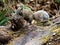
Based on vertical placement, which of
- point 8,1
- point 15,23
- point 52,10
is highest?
point 15,23

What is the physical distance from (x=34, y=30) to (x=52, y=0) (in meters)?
4.22

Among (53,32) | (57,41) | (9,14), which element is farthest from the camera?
(9,14)

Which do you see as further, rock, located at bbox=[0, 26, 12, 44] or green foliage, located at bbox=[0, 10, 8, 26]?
green foliage, located at bbox=[0, 10, 8, 26]

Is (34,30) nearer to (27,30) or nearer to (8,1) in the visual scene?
(27,30)

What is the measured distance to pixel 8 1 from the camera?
21.9 ft

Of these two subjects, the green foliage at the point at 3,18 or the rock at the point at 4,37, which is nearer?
the rock at the point at 4,37

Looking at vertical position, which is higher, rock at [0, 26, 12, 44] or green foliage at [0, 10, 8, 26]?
rock at [0, 26, 12, 44]

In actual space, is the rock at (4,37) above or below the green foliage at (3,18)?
above

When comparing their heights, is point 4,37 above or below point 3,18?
above

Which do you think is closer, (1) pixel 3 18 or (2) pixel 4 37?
(2) pixel 4 37

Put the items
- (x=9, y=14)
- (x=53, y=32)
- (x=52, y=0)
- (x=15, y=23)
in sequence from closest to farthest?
(x=53, y=32) < (x=15, y=23) < (x=9, y=14) < (x=52, y=0)

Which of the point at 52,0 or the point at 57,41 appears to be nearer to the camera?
the point at 57,41

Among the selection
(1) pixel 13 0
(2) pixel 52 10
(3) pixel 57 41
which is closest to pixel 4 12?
(1) pixel 13 0

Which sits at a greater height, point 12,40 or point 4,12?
point 12,40
